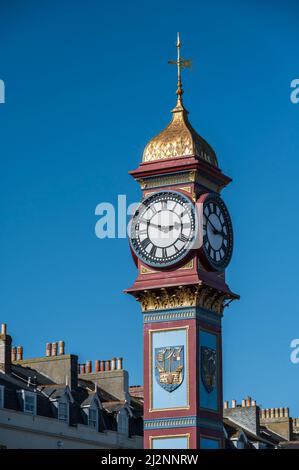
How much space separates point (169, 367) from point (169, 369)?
68 mm

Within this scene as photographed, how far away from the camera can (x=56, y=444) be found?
66.4m

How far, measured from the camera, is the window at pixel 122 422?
2827 inches

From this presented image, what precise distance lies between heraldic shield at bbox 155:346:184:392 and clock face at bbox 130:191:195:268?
2719 millimetres

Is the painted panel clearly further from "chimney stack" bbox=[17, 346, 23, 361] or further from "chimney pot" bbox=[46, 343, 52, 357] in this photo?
"chimney stack" bbox=[17, 346, 23, 361]

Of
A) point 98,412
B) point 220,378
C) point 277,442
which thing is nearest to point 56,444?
point 98,412

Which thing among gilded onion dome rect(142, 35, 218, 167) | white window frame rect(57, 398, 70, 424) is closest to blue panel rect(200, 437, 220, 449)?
gilded onion dome rect(142, 35, 218, 167)

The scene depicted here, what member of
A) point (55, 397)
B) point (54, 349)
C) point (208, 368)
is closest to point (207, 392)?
point (208, 368)

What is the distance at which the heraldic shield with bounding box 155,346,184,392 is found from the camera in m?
51.0

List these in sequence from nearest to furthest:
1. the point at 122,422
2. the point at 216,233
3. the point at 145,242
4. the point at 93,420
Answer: the point at 145,242, the point at 216,233, the point at 93,420, the point at 122,422

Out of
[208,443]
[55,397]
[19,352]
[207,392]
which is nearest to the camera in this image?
[208,443]

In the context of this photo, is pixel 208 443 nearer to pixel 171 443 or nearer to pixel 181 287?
pixel 171 443

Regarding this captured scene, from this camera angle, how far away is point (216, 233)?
5231 cm

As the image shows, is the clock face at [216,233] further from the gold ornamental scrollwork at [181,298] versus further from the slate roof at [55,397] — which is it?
the slate roof at [55,397]
